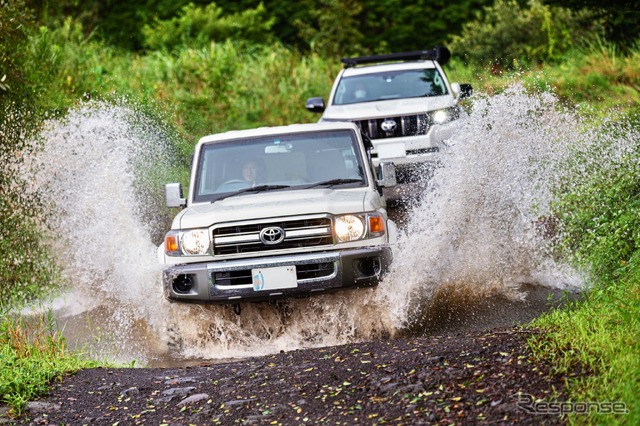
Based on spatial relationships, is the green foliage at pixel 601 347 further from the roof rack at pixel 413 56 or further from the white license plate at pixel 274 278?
the roof rack at pixel 413 56

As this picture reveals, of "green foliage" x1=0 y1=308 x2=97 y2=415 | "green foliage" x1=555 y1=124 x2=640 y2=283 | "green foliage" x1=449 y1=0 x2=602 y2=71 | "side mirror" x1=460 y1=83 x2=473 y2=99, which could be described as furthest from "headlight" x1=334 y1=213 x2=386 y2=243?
"green foliage" x1=449 y1=0 x2=602 y2=71

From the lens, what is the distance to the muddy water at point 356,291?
899cm

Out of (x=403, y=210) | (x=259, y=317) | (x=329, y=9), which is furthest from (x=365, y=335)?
(x=329, y=9)

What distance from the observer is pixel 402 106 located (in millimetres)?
14562

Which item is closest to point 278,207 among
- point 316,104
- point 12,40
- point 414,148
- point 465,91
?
point 12,40

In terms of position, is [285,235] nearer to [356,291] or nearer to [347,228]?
[347,228]

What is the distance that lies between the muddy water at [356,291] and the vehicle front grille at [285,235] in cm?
65

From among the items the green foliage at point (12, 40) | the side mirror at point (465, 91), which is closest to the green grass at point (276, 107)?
the side mirror at point (465, 91)

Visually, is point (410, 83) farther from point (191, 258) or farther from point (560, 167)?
point (191, 258)

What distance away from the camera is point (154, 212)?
14.3 meters

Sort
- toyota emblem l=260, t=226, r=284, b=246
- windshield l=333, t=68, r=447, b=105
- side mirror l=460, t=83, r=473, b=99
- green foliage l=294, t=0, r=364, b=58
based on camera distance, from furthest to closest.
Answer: green foliage l=294, t=0, r=364, b=58 < windshield l=333, t=68, r=447, b=105 < side mirror l=460, t=83, r=473, b=99 < toyota emblem l=260, t=226, r=284, b=246

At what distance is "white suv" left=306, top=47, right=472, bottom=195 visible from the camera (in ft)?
46.3

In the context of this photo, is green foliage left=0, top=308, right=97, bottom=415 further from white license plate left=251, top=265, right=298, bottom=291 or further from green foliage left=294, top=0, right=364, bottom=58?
green foliage left=294, top=0, right=364, bottom=58

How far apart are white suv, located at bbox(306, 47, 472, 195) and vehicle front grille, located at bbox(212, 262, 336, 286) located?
584 cm
